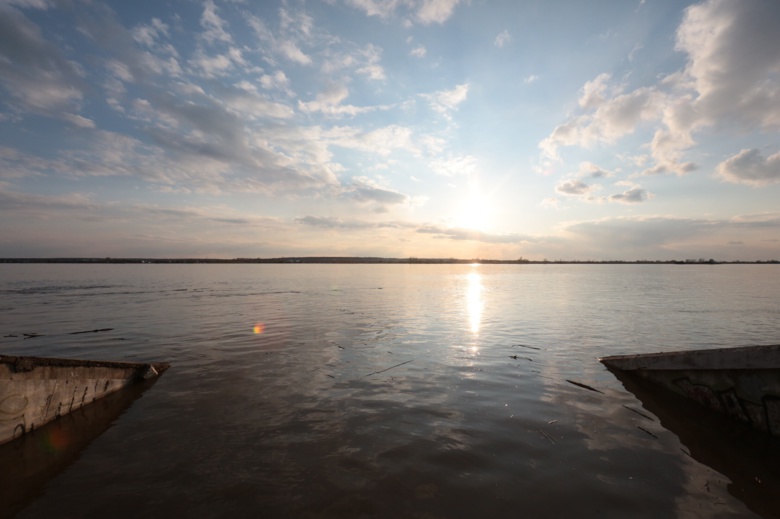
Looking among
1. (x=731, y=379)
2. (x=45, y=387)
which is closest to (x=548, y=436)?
(x=731, y=379)

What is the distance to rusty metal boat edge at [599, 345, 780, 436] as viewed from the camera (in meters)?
7.32

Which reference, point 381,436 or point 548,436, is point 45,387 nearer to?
point 381,436

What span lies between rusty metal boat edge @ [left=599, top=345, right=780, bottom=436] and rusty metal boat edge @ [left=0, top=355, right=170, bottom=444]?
15178 millimetres

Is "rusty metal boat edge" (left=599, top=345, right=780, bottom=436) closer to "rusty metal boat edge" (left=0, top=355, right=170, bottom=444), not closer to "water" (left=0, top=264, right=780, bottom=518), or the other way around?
"water" (left=0, top=264, right=780, bottom=518)

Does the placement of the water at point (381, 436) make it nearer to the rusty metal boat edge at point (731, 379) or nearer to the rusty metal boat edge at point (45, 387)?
the rusty metal boat edge at point (45, 387)

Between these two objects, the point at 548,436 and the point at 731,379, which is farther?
the point at 731,379

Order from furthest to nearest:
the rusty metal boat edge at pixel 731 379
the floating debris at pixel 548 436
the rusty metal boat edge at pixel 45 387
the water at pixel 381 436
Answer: the rusty metal boat edge at pixel 731 379 → the floating debris at pixel 548 436 → the rusty metal boat edge at pixel 45 387 → the water at pixel 381 436

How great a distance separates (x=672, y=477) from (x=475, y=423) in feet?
11.5

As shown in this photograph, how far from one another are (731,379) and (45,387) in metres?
15.8

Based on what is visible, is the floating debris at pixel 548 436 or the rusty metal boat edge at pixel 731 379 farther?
the rusty metal boat edge at pixel 731 379

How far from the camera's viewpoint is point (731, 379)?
326 inches

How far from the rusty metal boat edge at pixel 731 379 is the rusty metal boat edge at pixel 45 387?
15.2 meters

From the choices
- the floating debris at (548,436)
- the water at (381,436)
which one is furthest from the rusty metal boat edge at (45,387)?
the floating debris at (548,436)

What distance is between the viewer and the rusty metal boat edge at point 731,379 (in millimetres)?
7324
